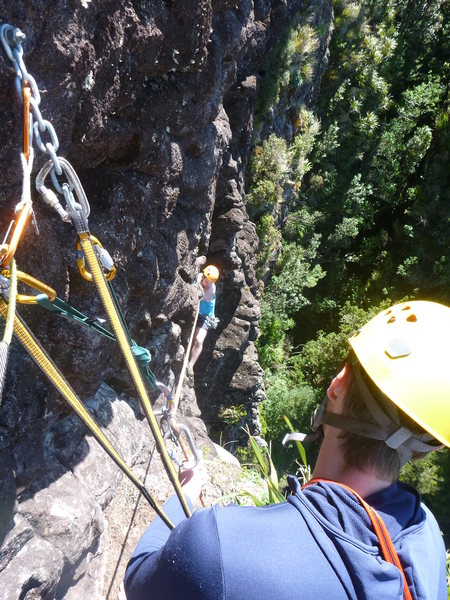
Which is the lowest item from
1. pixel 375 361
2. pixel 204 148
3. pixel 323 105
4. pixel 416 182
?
pixel 375 361

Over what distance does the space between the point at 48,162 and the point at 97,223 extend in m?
1.65

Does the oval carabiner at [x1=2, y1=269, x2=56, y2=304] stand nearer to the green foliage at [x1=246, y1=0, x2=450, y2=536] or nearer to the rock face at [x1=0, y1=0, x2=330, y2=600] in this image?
the rock face at [x1=0, y1=0, x2=330, y2=600]

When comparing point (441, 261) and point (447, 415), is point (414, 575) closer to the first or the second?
point (447, 415)

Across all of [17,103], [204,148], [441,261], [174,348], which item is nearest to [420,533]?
[17,103]

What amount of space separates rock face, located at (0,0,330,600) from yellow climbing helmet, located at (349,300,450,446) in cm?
203

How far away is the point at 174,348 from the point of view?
6.33 meters

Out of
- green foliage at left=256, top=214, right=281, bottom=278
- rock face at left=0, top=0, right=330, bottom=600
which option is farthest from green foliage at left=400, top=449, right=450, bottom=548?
rock face at left=0, top=0, right=330, bottom=600

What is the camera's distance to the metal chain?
1.73 meters

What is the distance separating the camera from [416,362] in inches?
62.5

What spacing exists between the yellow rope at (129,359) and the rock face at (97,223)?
90 cm

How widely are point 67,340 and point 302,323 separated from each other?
15.7 metres

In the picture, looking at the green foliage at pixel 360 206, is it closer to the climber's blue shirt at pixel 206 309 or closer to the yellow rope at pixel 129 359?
the climber's blue shirt at pixel 206 309

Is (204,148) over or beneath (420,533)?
over

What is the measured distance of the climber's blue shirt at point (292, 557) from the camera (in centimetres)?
99
